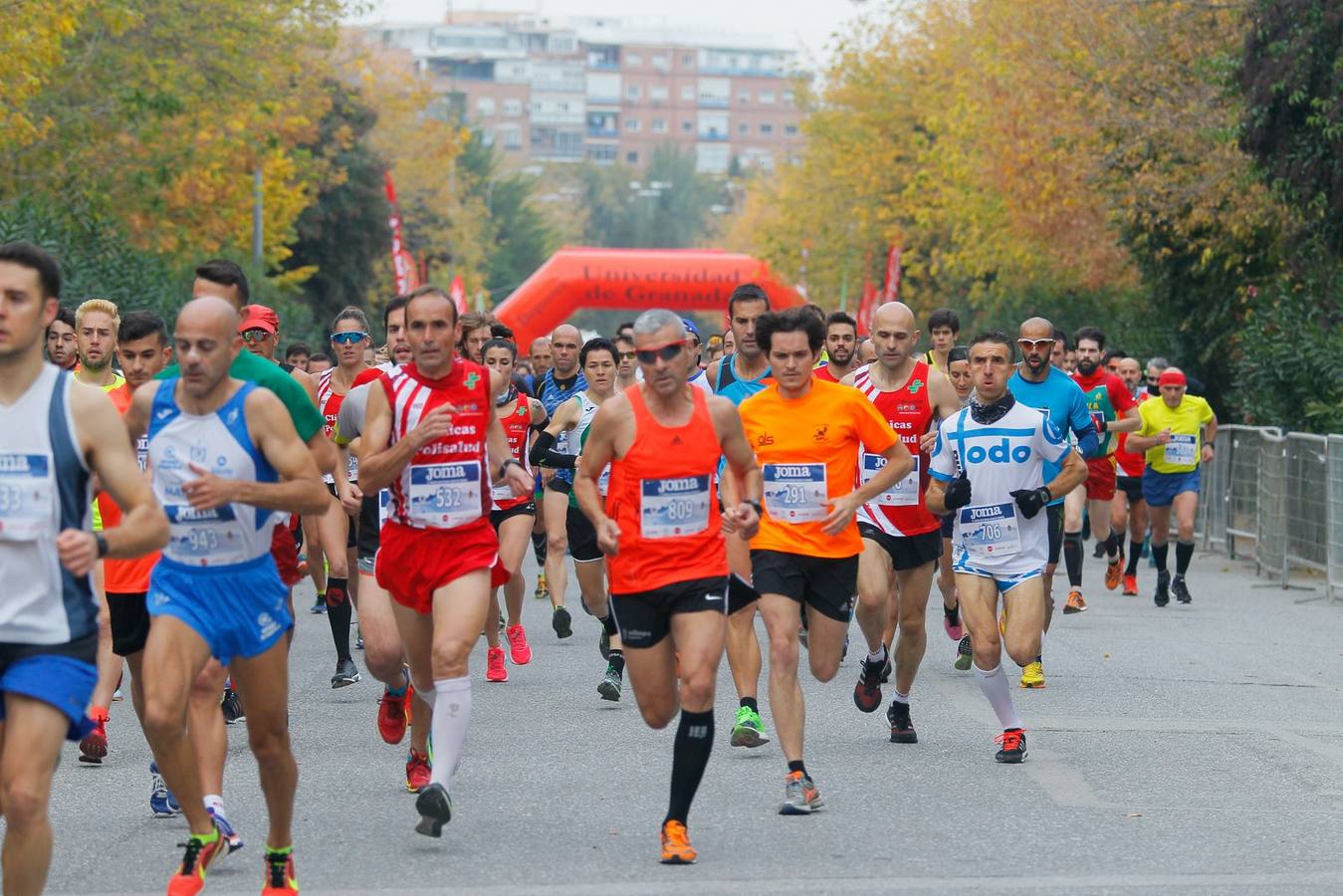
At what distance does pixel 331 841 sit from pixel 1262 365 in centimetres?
1824

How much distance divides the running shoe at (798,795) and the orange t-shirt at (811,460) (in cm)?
96

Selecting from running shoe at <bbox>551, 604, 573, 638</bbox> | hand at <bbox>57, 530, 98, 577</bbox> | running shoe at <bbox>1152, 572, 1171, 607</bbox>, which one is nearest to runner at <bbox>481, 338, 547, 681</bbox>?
running shoe at <bbox>551, 604, 573, 638</bbox>

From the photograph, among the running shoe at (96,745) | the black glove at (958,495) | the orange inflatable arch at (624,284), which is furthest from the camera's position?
the orange inflatable arch at (624,284)

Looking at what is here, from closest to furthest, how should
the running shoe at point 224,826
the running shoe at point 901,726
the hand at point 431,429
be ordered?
1. the running shoe at point 224,826
2. the hand at point 431,429
3. the running shoe at point 901,726

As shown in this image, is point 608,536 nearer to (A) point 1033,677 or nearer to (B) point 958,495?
(B) point 958,495

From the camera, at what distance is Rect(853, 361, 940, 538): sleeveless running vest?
11.1 meters

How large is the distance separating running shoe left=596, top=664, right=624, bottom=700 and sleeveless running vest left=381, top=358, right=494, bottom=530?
3659mm

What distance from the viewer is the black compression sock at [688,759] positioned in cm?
767

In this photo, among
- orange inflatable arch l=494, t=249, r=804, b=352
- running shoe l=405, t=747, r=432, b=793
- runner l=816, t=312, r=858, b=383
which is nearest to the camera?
running shoe l=405, t=747, r=432, b=793

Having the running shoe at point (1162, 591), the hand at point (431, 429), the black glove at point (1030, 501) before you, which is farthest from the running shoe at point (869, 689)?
the running shoe at point (1162, 591)

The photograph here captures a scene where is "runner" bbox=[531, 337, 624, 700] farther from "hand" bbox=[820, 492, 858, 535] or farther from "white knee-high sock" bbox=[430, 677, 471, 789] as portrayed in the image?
"white knee-high sock" bbox=[430, 677, 471, 789]

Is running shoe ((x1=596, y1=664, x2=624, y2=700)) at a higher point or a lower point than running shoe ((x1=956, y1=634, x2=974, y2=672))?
higher

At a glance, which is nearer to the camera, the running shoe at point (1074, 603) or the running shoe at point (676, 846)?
the running shoe at point (676, 846)

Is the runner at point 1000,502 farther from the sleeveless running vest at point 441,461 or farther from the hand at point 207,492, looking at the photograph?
the hand at point 207,492
